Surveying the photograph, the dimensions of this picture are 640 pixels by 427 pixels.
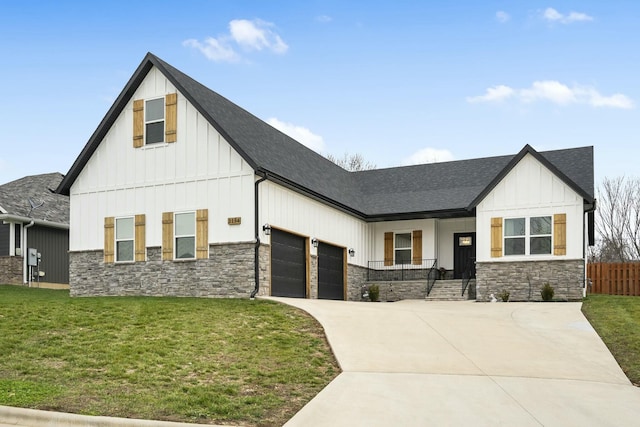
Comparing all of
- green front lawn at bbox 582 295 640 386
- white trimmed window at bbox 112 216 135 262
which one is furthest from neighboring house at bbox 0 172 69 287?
green front lawn at bbox 582 295 640 386

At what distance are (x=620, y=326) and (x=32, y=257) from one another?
2262 cm

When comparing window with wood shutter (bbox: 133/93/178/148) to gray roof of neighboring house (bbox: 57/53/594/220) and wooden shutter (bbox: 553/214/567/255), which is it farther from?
wooden shutter (bbox: 553/214/567/255)

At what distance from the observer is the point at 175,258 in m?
20.4

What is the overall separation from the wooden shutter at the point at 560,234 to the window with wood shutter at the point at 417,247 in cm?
587

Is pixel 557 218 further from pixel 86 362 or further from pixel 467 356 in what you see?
pixel 86 362

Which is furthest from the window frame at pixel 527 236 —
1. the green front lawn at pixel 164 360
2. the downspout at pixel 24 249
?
the downspout at pixel 24 249

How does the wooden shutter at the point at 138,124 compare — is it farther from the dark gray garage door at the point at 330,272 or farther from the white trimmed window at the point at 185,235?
the dark gray garage door at the point at 330,272

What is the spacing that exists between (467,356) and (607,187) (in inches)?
1425

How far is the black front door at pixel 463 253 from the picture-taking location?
26.5 m

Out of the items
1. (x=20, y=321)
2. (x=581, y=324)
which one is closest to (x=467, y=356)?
(x=581, y=324)

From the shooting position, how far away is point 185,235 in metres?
20.4

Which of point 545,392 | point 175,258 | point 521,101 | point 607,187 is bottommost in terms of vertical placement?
point 545,392

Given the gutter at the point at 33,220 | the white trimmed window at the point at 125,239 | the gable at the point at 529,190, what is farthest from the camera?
the gutter at the point at 33,220

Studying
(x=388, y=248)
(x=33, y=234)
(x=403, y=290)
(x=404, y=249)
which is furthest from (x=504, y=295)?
(x=33, y=234)
